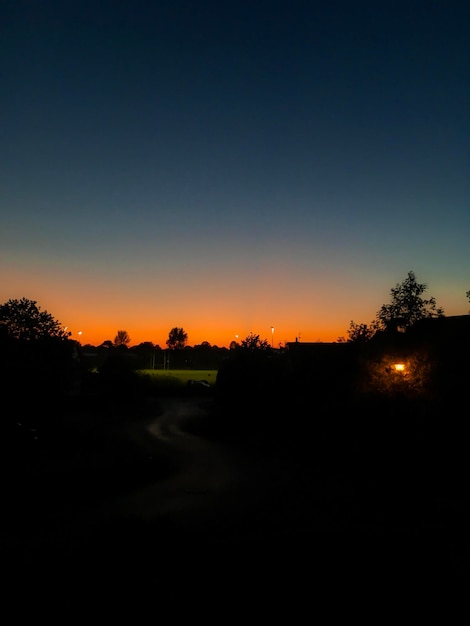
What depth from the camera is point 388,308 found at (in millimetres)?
28547

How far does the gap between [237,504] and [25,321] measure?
16325 millimetres

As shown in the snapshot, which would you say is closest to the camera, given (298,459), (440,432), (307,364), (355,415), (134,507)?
(134,507)

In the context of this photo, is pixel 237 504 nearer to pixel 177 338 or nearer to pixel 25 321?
pixel 25 321

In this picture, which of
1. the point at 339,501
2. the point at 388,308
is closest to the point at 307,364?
the point at 388,308

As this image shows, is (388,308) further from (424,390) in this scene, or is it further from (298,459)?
(298,459)

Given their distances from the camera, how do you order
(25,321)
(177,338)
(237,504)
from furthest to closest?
(177,338)
(25,321)
(237,504)

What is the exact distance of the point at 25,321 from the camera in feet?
79.4

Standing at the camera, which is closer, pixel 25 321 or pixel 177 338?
pixel 25 321

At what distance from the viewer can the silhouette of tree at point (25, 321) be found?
78.6ft

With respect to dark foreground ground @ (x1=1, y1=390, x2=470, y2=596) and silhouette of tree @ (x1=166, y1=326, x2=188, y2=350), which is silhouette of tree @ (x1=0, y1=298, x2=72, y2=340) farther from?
silhouette of tree @ (x1=166, y1=326, x2=188, y2=350)

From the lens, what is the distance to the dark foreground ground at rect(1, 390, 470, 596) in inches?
214

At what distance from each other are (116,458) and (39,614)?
51.9 feet

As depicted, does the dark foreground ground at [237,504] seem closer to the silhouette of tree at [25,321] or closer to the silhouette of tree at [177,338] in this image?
the silhouette of tree at [25,321]

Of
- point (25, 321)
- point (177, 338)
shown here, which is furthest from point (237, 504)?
point (177, 338)
